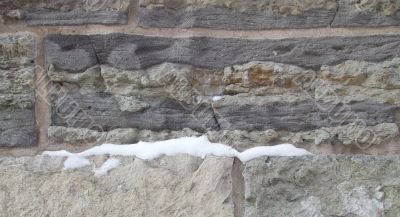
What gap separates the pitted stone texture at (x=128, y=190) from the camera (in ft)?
4.68

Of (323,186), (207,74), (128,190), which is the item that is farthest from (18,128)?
(323,186)

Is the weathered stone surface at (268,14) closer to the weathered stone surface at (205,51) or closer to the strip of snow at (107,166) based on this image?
the weathered stone surface at (205,51)

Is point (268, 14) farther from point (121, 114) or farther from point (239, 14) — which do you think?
point (121, 114)

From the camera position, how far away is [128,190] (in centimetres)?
145

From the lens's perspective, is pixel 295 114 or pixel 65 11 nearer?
pixel 295 114

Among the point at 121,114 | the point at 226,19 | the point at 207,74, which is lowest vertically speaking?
the point at 121,114

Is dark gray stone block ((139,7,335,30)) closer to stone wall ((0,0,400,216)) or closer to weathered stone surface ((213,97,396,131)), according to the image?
stone wall ((0,0,400,216))

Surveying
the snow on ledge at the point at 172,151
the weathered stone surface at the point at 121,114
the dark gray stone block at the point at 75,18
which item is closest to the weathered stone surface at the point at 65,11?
the dark gray stone block at the point at 75,18

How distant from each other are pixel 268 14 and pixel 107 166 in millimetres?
538

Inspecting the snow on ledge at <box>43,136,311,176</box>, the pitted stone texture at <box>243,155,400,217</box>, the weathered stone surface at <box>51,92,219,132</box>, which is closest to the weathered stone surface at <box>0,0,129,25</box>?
the weathered stone surface at <box>51,92,219,132</box>

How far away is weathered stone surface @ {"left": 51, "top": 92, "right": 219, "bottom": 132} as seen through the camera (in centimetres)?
150

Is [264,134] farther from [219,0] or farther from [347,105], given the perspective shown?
[219,0]

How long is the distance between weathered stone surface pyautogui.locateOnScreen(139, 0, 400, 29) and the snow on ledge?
29 cm

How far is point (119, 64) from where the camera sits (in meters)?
1.52
